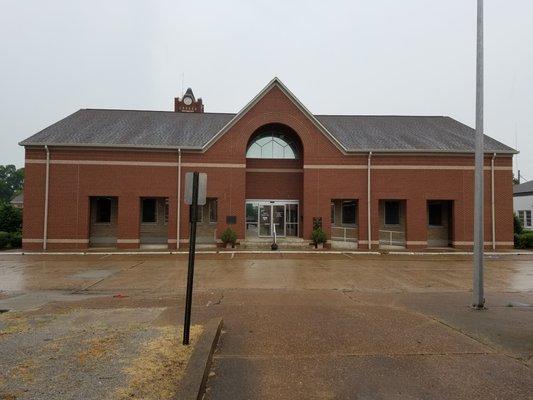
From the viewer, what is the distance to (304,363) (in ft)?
17.1

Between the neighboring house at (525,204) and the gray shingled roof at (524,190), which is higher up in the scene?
the gray shingled roof at (524,190)

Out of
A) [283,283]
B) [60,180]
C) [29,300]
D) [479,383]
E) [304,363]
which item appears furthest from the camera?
[60,180]

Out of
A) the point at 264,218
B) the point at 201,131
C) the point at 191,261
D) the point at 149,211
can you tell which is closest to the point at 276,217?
the point at 264,218

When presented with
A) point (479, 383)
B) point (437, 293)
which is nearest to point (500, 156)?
point (437, 293)

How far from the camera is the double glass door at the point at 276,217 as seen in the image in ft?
82.7

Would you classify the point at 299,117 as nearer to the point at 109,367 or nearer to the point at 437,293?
the point at 437,293

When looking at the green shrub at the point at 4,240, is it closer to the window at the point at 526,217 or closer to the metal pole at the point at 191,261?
the metal pole at the point at 191,261

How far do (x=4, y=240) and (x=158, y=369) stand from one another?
2337 centimetres

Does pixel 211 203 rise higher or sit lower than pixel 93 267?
higher

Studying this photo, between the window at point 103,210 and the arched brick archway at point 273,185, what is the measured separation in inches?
344

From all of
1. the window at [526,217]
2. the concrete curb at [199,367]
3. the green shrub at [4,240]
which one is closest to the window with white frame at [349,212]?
the concrete curb at [199,367]

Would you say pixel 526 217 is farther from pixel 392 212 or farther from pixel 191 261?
pixel 191 261

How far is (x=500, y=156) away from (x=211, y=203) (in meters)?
18.4

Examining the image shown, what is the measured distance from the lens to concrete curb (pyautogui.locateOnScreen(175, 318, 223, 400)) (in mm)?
3977
